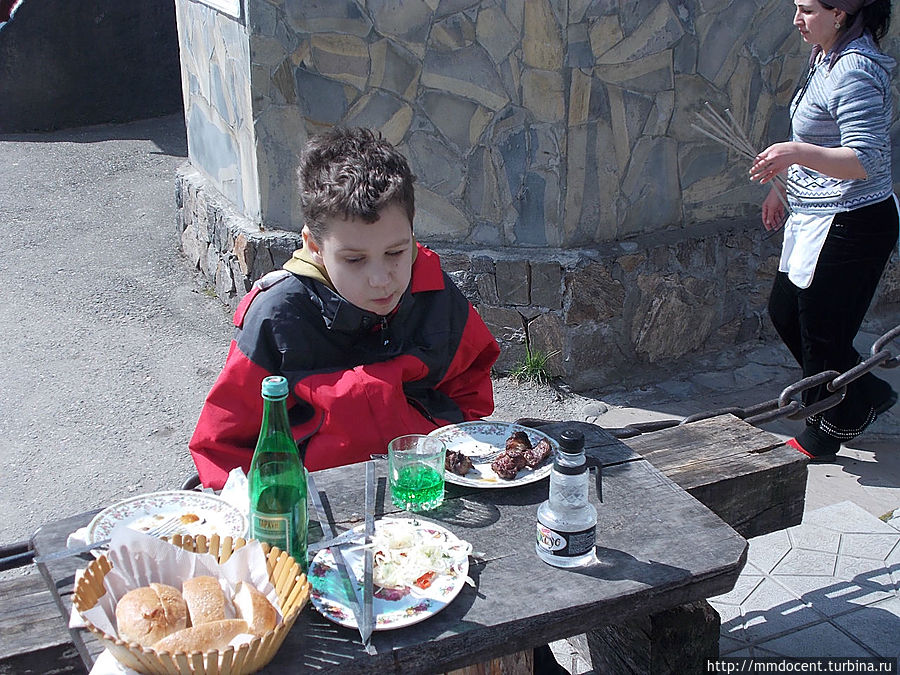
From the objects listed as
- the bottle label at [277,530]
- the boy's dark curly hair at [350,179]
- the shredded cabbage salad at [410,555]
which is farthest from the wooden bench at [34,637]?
the boy's dark curly hair at [350,179]

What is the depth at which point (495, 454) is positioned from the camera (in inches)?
91.7

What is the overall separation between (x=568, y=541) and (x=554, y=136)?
10.1ft

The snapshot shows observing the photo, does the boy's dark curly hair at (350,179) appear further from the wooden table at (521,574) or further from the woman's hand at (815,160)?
the woman's hand at (815,160)

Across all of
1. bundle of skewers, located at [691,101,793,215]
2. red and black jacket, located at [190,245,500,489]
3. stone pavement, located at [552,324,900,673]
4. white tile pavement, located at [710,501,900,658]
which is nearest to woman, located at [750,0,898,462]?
bundle of skewers, located at [691,101,793,215]

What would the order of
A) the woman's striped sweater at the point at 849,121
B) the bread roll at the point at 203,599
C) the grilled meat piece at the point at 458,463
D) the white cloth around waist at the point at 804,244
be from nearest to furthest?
the bread roll at the point at 203,599 < the grilled meat piece at the point at 458,463 < the woman's striped sweater at the point at 849,121 < the white cloth around waist at the point at 804,244

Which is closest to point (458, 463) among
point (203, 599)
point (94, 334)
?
point (203, 599)

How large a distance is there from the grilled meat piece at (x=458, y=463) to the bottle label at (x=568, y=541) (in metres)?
0.34

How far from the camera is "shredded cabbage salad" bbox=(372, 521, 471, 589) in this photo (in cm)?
183

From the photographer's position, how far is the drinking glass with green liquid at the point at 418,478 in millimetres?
2109

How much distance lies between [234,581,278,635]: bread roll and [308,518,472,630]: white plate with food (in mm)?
123

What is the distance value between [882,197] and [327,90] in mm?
2594

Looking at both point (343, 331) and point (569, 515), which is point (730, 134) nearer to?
point (343, 331)

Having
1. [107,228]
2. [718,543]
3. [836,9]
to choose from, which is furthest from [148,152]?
[718,543]

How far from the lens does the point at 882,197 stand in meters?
3.96
